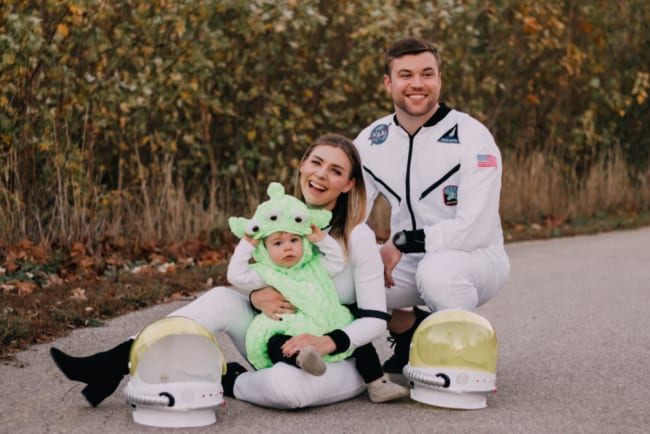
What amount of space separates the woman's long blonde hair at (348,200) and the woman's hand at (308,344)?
1.68 feet

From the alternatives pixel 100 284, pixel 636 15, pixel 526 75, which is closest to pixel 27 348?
pixel 100 284

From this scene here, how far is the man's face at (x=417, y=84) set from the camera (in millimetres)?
4906

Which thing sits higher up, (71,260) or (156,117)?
(156,117)

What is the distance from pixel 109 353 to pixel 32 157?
5.01m

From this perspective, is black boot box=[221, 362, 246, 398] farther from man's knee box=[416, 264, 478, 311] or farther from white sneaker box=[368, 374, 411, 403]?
man's knee box=[416, 264, 478, 311]

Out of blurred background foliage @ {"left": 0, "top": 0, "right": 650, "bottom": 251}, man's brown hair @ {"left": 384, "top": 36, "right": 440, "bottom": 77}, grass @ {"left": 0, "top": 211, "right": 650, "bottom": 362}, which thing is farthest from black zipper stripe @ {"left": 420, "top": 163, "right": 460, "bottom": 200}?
blurred background foliage @ {"left": 0, "top": 0, "right": 650, "bottom": 251}

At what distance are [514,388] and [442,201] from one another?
3.02ft

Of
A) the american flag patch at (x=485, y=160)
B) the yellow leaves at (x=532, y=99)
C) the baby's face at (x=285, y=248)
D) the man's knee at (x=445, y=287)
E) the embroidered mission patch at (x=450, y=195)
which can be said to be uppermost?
the american flag patch at (x=485, y=160)

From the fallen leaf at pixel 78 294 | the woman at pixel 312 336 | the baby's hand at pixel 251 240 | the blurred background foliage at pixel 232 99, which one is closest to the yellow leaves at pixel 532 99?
the blurred background foliage at pixel 232 99

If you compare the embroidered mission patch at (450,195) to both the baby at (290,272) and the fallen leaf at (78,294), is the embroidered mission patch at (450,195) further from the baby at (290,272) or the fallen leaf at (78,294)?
the fallen leaf at (78,294)

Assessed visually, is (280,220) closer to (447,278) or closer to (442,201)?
(447,278)

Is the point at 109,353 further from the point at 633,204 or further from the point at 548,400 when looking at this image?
the point at 633,204

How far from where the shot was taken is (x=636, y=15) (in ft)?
52.1

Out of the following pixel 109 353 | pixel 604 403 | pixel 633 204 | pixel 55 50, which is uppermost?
pixel 55 50
